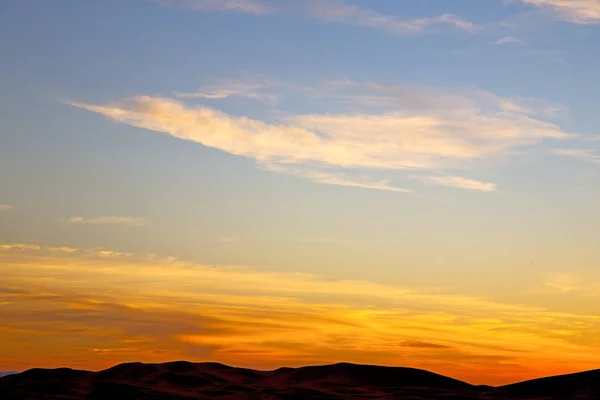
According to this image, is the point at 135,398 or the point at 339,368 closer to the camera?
the point at 135,398

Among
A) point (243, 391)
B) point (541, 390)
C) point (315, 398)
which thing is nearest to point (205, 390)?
point (243, 391)

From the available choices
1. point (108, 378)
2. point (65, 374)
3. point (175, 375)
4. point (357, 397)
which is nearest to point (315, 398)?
point (357, 397)

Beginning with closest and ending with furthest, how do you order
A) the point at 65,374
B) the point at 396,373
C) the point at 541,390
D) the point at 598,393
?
the point at 598,393, the point at 541,390, the point at 396,373, the point at 65,374

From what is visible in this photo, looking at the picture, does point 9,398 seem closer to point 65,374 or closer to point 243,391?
point 65,374

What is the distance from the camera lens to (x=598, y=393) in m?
13.3

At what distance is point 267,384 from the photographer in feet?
50.3

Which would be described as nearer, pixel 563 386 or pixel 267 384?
pixel 563 386

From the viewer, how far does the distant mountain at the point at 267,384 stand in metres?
14.1

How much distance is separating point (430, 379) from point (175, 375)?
189 inches

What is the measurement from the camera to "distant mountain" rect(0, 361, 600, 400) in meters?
14.1

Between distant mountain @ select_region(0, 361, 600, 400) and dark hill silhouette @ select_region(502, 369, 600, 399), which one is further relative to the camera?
→ distant mountain @ select_region(0, 361, 600, 400)

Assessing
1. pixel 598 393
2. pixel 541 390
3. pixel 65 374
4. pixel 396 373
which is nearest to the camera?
pixel 598 393

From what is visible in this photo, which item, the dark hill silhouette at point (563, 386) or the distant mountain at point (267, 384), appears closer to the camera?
the dark hill silhouette at point (563, 386)

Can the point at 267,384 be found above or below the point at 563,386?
below
